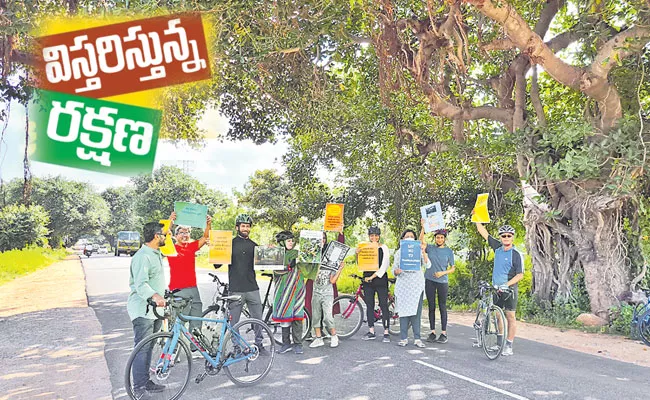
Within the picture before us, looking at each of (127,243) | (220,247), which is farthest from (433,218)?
(127,243)

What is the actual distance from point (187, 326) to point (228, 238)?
5.95 ft

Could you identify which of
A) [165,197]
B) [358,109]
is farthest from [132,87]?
[165,197]

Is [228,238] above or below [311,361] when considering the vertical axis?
above

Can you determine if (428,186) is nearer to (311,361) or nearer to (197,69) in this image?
(197,69)

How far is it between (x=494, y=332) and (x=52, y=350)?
648 centimetres

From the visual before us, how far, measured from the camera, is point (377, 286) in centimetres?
862

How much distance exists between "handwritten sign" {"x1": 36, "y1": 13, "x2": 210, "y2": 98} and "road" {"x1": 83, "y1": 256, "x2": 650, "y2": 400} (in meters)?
5.10

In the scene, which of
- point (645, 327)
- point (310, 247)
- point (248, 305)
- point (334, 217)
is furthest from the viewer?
point (645, 327)

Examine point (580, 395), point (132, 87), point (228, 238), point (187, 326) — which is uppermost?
point (132, 87)

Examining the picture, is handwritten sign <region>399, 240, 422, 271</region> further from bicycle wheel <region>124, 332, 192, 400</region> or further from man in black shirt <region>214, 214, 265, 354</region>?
bicycle wheel <region>124, 332, 192, 400</region>

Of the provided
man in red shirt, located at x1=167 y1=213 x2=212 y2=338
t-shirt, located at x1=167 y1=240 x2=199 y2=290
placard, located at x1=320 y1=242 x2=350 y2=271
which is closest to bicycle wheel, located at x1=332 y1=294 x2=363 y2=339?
placard, located at x1=320 y1=242 x2=350 y2=271

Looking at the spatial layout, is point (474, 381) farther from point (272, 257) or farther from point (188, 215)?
point (188, 215)

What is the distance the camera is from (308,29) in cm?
1072

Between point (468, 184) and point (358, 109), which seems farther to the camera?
point (468, 184)
